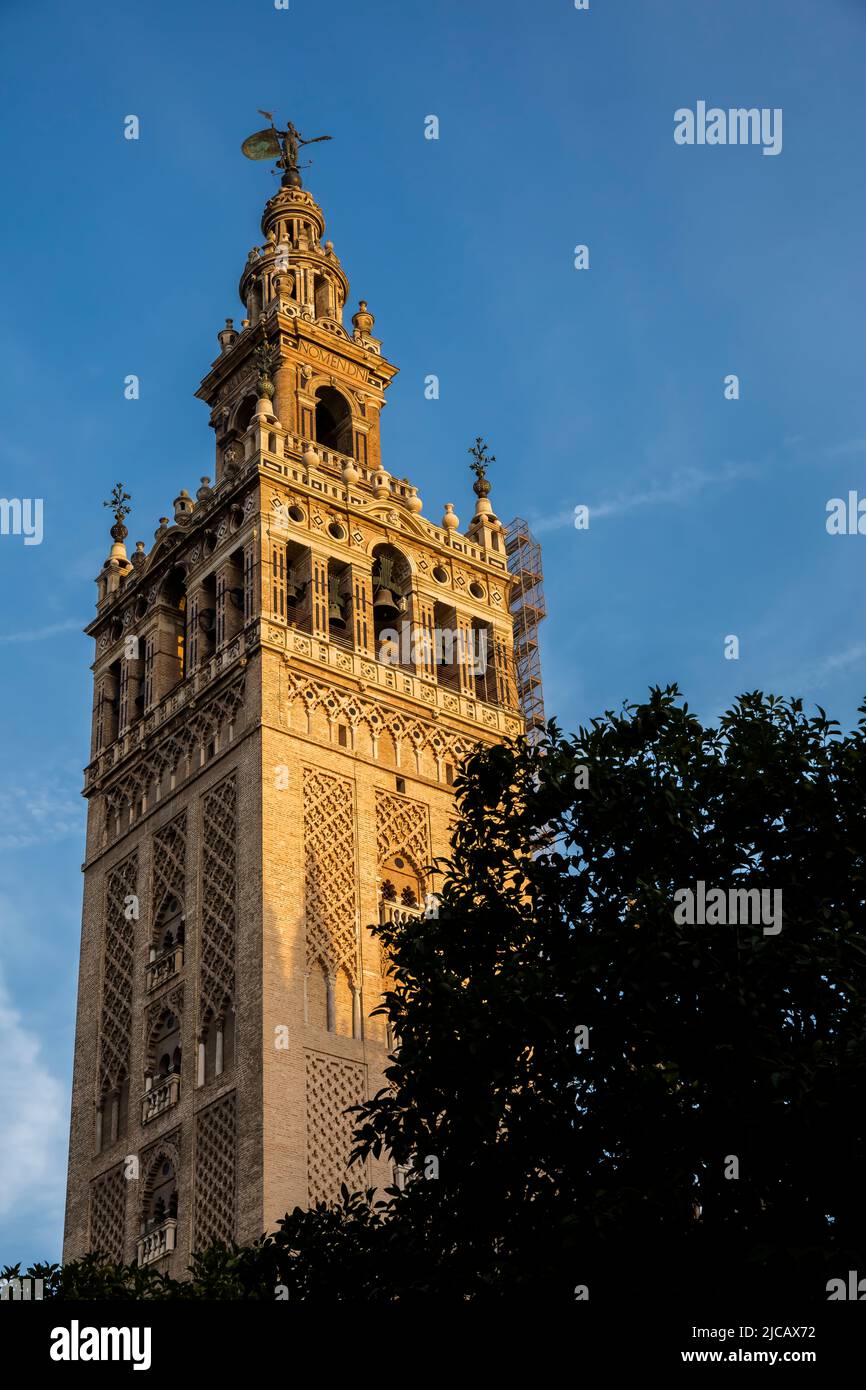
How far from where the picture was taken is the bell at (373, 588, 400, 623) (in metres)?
51.4

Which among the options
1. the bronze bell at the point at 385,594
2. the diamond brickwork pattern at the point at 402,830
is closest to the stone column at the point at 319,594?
the bronze bell at the point at 385,594

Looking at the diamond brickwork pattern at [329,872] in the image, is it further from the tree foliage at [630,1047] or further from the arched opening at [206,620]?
the tree foliage at [630,1047]

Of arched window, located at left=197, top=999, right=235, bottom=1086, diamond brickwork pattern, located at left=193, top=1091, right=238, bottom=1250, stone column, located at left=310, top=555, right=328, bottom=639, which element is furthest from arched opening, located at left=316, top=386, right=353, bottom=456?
diamond brickwork pattern, located at left=193, top=1091, right=238, bottom=1250

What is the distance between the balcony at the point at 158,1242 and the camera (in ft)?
134

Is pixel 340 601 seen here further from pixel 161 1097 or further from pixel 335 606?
pixel 161 1097

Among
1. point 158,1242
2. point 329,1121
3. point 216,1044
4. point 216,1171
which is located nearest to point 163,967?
point 216,1044

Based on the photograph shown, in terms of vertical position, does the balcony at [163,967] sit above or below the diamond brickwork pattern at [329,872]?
below

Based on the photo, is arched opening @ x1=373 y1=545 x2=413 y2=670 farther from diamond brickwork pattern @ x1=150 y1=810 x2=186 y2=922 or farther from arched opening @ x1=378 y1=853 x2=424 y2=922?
diamond brickwork pattern @ x1=150 y1=810 x2=186 y2=922

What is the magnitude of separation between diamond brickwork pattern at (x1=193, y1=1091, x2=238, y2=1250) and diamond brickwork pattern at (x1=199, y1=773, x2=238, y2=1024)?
2.37 m

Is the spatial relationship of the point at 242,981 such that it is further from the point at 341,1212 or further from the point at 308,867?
the point at 341,1212

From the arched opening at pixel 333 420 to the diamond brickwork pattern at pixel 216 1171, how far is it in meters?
21.7

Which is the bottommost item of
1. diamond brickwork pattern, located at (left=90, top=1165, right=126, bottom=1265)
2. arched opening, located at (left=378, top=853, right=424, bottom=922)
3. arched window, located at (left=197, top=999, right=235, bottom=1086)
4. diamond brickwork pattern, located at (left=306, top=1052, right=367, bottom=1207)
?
diamond brickwork pattern, located at (left=90, top=1165, right=126, bottom=1265)

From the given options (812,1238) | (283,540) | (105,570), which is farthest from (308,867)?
(812,1238)
